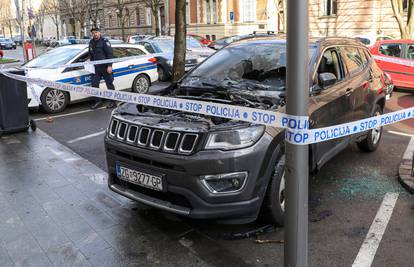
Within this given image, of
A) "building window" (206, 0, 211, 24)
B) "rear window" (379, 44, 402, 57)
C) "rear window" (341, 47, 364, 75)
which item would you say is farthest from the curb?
"building window" (206, 0, 211, 24)

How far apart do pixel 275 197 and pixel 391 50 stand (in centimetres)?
953

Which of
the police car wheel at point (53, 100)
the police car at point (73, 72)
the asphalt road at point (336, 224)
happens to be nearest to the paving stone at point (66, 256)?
the asphalt road at point (336, 224)

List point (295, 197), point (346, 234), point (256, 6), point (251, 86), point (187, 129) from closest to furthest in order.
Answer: point (295, 197) < point (187, 129) < point (346, 234) < point (251, 86) < point (256, 6)

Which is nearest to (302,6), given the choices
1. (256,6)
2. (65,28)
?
(256,6)

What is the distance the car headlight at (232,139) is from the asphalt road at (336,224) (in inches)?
35.3

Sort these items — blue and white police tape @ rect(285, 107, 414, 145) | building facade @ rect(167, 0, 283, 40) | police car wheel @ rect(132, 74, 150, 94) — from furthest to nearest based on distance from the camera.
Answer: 1. building facade @ rect(167, 0, 283, 40)
2. police car wheel @ rect(132, 74, 150, 94)
3. blue and white police tape @ rect(285, 107, 414, 145)

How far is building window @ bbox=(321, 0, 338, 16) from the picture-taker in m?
31.7

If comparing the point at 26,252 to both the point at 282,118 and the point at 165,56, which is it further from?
the point at 165,56

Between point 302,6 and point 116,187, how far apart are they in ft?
8.12

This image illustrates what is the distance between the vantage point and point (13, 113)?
7641 mm

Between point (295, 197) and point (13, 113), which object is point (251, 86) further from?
point (13, 113)

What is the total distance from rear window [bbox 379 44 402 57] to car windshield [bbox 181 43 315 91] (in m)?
7.91

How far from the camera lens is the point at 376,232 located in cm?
393

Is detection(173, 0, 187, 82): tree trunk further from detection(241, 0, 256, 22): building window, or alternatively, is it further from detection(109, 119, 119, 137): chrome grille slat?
detection(241, 0, 256, 22): building window
